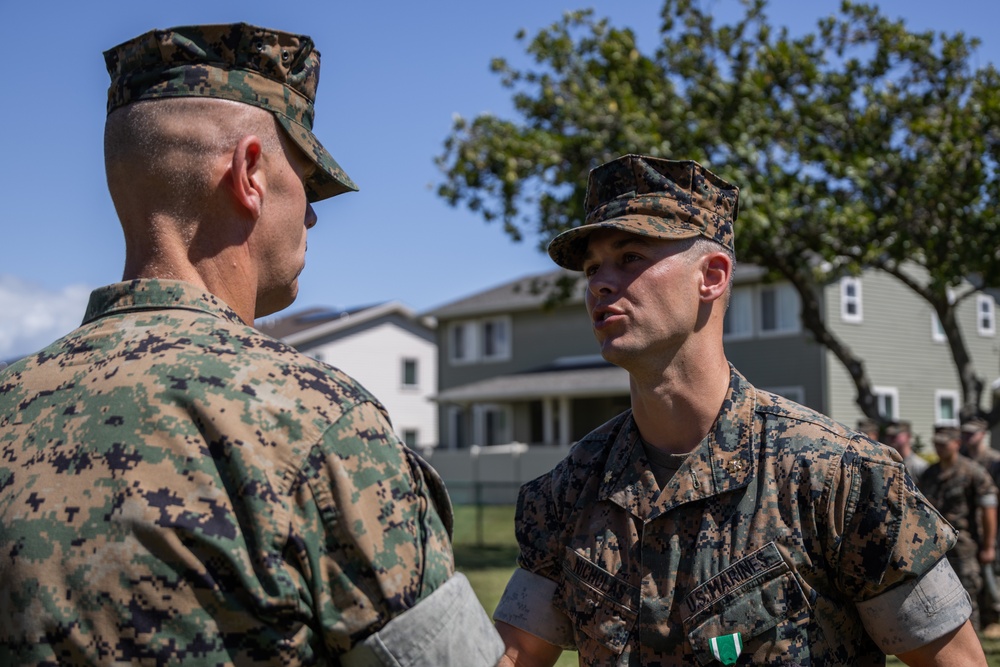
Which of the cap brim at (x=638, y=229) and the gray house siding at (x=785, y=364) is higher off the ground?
the cap brim at (x=638, y=229)

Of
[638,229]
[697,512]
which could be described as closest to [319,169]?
[638,229]

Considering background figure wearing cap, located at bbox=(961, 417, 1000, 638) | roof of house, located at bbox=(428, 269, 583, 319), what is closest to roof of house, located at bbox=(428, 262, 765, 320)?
roof of house, located at bbox=(428, 269, 583, 319)

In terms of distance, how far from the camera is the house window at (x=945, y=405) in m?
32.3

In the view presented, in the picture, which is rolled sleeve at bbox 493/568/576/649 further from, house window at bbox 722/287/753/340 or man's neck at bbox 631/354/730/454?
house window at bbox 722/287/753/340

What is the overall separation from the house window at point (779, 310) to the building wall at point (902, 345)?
2.94 feet

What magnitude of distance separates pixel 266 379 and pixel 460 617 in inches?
21.1

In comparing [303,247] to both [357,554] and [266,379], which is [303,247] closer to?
[266,379]

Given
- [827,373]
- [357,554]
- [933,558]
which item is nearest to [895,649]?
[933,558]

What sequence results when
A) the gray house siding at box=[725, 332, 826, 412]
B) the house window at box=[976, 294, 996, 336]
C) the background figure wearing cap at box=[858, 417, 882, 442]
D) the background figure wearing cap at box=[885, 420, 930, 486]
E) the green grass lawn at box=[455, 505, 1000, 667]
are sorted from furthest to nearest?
1. the house window at box=[976, 294, 996, 336]
2. the gray house siding at box=[725, 332, 826, 412]
3. the green grass lawn at box=[455, 505, 1000, 667]
4. the background figure wearing cap at box=[858, 417, 882, 442]
5. the background figure wearing cap at box=[885, 420, 930, 486]

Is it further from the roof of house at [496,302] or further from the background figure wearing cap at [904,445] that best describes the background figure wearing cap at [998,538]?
the roof of house at [496,302]

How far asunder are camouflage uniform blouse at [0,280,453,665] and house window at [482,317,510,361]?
37.4 metres

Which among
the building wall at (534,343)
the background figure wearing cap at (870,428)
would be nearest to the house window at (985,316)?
the building wall at (534,343)

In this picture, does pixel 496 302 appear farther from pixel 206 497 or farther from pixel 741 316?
pixel 206 497

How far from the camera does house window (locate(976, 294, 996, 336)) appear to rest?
33781mm
